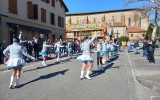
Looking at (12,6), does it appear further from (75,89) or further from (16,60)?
(75,89)

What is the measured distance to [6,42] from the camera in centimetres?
2505

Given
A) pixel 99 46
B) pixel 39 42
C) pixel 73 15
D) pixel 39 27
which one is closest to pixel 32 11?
pixel 39 27

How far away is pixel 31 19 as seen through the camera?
31.2 m

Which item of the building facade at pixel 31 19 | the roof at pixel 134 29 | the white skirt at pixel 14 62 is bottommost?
the white skirt at pixel 14 62

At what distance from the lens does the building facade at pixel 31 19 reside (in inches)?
989

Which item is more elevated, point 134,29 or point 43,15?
point 134,29

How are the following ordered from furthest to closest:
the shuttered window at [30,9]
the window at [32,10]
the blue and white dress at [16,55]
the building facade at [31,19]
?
the window at [32,10]
the shuttered window at [30,9]
the building facade at [31,19]
the blue and white dress at [16,55]

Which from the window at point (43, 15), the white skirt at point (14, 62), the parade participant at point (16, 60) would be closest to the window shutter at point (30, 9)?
the window at point (43, 15)

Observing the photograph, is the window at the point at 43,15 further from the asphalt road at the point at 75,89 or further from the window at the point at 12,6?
the asphalt road at the point at 75,89

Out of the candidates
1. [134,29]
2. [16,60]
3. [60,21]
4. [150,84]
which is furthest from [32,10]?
[134,29]

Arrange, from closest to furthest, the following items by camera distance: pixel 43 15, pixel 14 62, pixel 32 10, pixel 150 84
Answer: pixel 14 62 → pixel 150 84 → pixel 32 10 → pixel 43 15

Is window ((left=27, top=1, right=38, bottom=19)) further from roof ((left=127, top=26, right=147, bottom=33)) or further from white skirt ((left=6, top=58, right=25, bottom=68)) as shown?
roof ((left=127, top=26, right=147, bottom=33))

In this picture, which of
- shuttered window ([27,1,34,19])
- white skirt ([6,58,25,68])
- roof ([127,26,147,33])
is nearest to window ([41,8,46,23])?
shuttered window ([27,1,34,19])

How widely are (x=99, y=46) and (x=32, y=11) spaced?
60.2 feet
